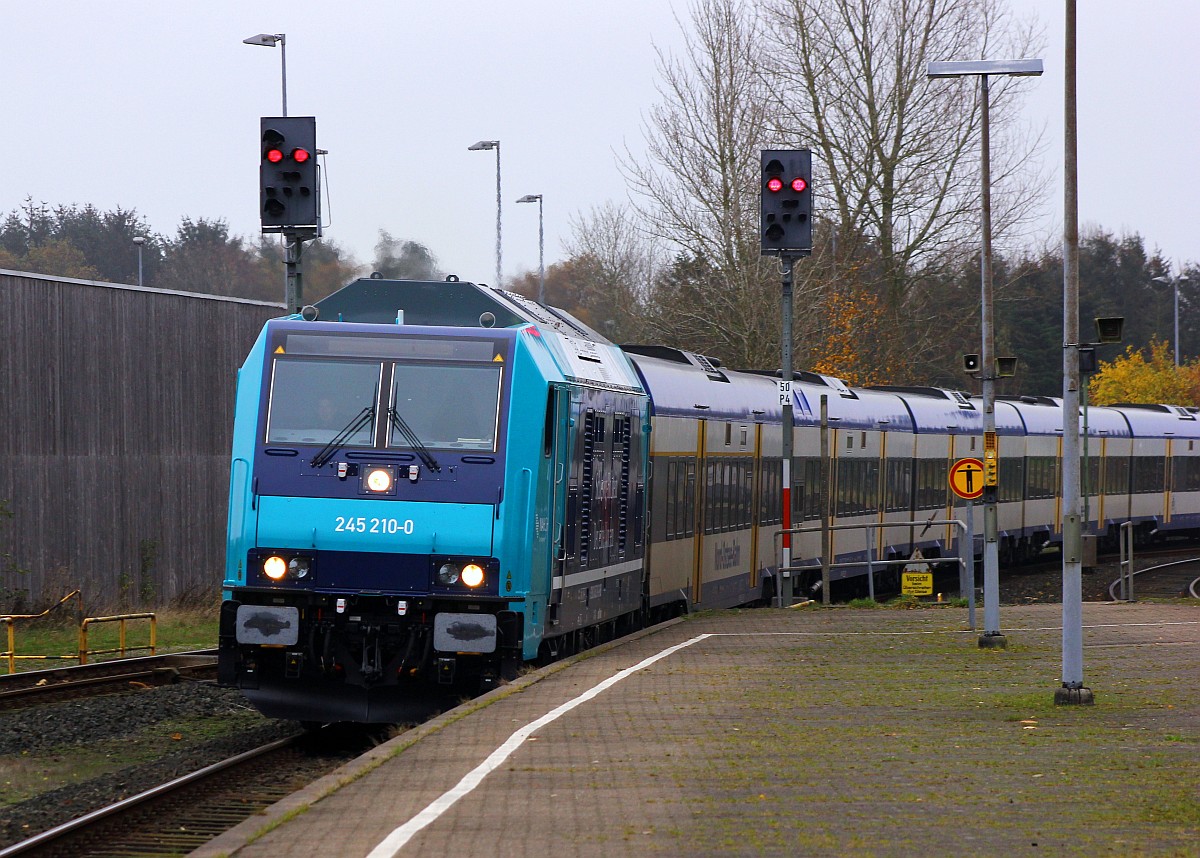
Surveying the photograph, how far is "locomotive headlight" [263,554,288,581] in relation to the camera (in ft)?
39.9

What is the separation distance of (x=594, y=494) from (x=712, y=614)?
6.73m

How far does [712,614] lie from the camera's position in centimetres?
2117

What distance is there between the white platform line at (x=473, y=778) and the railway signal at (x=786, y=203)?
6.91 m

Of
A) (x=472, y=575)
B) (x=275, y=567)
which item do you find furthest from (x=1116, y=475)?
(x=275, y=567)

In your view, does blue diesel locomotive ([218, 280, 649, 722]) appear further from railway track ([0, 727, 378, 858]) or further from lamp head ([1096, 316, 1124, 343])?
lamp head ([1096, 316, 1124, 343])

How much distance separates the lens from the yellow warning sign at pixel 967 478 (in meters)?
19.1

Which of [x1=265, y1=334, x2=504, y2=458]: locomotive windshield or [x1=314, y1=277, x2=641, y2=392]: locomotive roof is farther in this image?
[x1=314, y1=277, x2=641, y2=392]: locomotive roof

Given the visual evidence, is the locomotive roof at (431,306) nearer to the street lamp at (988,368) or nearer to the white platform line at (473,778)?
the white platform line at (473,778)

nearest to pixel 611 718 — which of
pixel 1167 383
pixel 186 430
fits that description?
pixel 186 430

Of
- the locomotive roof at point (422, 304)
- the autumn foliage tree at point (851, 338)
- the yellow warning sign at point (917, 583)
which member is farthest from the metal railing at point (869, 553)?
the autumn foliage tree at point (851, 338)

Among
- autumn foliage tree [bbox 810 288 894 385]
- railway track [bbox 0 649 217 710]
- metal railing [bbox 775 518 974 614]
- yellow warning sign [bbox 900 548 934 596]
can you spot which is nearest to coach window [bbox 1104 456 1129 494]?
autumn foliage tree [bbox 810 288 894 385]

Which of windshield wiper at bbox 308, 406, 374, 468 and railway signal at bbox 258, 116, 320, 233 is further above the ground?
railway signal at bbox 258, 116, 320, 233

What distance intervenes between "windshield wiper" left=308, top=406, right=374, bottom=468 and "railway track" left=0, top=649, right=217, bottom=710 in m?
4.15

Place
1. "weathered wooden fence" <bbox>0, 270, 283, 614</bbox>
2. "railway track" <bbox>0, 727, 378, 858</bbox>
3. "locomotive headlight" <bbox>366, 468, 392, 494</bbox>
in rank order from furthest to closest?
"weathered wooden fence" <bbox>0, 270, 283, 614</bbox>
"locomotive headlight" <bbox>366, 468, 392, 494</bbox>
"railway track" <bbox>0, 727, 378, 858</bbox>
